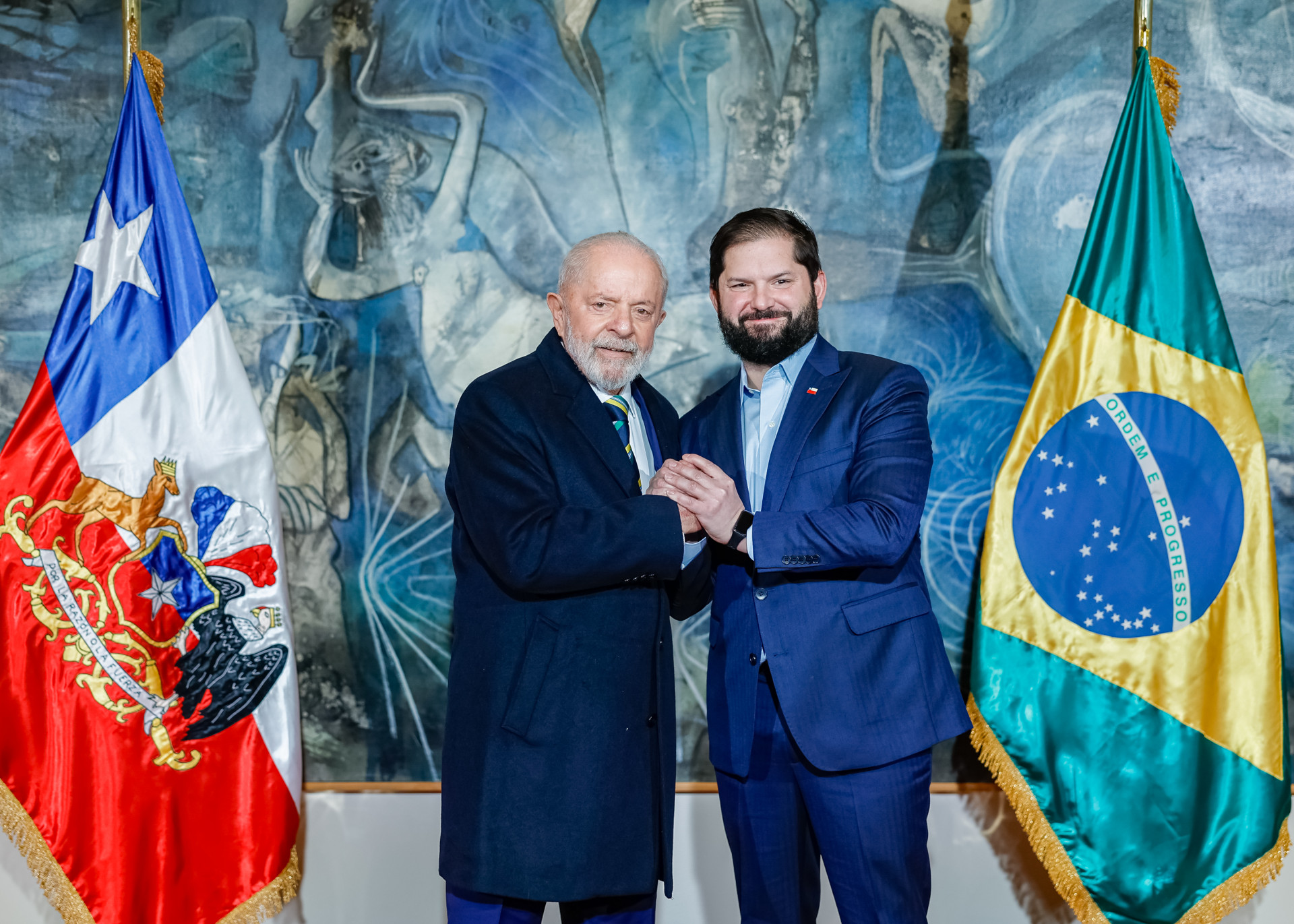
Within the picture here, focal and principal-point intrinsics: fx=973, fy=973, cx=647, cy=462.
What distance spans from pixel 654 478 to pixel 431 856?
190cm

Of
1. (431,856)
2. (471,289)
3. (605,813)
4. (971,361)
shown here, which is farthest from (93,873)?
(971,361)

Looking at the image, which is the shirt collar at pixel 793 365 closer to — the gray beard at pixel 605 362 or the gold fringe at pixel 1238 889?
the gray beard at pixel 605 362

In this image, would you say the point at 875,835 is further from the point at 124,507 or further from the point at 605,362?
the point at 124,507

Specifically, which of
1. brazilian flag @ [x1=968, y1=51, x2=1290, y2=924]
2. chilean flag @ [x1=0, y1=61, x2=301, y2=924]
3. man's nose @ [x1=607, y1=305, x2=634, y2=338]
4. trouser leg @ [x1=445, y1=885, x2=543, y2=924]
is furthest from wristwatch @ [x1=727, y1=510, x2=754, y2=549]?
chilean flag @ [x1=0, y1=61, x2=301, y2=924]

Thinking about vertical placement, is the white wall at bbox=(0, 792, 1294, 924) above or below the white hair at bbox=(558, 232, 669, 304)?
below

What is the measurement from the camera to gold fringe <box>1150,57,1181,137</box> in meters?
2.89

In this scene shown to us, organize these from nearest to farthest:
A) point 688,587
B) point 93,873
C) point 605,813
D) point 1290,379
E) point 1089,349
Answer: point 605,813 → point 688,587 → point 93,873 → point 1089,349 → point 1290,379

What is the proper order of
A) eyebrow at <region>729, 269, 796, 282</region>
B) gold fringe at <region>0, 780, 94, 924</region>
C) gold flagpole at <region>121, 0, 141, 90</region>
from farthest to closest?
gold flagpole at <region>121, 0, 141, 90</region> → gold fringe at <region>0, 780, 94, 924</region> → eyebrow at <region>729, 269, 796, 282</region>

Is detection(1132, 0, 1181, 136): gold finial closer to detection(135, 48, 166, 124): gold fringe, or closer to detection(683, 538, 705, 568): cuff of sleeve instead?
detection(683, 538, 705, 568): cuff of sleeve

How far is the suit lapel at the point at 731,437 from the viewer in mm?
2346

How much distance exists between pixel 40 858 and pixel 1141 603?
3099 mm

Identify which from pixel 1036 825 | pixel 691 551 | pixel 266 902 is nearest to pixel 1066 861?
pixel 1036 825

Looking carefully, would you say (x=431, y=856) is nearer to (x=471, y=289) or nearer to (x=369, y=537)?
(x=369, y=537)

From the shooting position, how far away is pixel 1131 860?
2.68m
